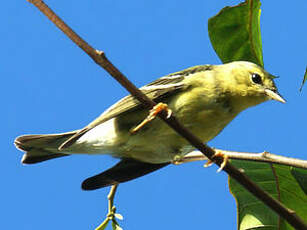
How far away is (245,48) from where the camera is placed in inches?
134

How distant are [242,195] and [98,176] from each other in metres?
1.17

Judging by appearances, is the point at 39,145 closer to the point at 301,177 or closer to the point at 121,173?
the point at 121,173

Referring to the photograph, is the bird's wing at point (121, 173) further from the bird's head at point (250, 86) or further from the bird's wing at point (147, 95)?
the bird's head at point (250, 86)

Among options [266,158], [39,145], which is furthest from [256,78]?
[39,145]

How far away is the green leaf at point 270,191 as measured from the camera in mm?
2994

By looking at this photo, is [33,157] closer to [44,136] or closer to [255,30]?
[44,136]

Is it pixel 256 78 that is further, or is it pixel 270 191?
pixel 256 78

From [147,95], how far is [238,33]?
0.78 metres

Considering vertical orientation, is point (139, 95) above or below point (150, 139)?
below

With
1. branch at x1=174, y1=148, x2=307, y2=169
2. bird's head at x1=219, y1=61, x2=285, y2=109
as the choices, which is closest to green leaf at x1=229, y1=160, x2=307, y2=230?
branch at x1=174, y1=148, x2=307, y2=169

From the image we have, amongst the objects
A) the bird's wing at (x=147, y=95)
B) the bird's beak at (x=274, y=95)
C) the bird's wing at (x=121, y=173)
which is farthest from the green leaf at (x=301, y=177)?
the bird's wing at (x=121, y=173)

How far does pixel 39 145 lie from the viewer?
12.4ft

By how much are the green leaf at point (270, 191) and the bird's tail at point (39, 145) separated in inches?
55.7

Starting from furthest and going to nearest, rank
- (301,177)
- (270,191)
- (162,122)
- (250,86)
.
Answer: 1. (250,86)
2. (162,122)
3. (270,191)
4. (301,177)
